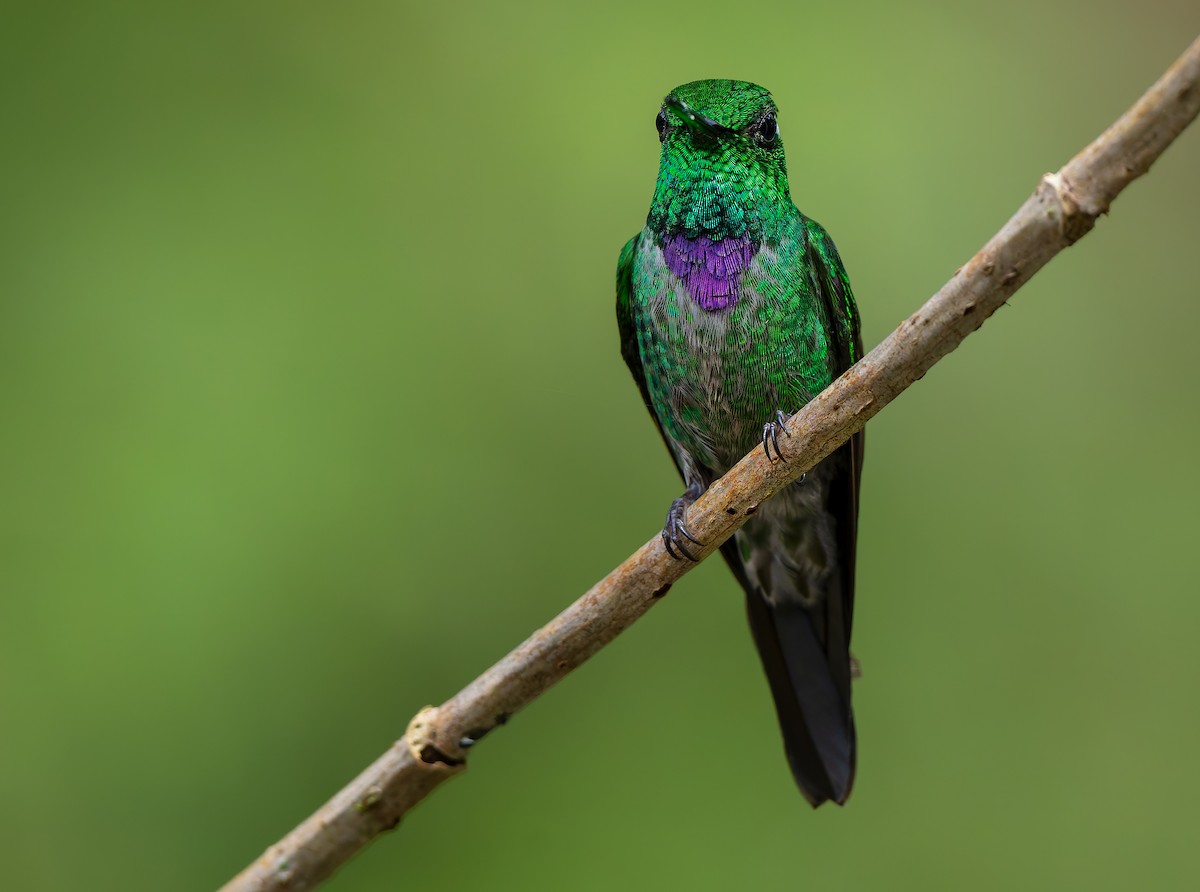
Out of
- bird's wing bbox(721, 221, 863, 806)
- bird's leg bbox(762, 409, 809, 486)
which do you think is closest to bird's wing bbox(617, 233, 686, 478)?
bird's wing bbox(721, 221, 863, 806)

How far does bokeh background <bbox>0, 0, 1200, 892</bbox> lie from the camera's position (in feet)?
13.3

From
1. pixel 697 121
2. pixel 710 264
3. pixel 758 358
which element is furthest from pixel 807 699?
pixel 697 121

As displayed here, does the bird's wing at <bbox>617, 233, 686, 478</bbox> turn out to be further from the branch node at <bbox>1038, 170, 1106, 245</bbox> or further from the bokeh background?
the branch node at <bbox>1038, 170, 1106, 245</bbox>

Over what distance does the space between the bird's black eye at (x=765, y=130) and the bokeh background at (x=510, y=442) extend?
1667mm

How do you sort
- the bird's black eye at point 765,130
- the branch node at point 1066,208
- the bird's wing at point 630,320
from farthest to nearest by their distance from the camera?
the bird's wing at point 630,320 → the bird's black eye at point 765,130 → the branch node at point 1066,208

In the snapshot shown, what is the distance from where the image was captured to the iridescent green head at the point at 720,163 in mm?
2621

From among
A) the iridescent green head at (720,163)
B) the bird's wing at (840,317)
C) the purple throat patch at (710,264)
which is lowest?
the bird's wing at (840,317)

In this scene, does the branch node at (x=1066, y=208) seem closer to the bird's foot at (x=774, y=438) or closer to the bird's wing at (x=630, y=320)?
the bird's foot at (x=774, y=438)

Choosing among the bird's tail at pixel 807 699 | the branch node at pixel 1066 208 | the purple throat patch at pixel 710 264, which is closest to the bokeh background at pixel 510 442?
the bird's tail at pixel 807 699

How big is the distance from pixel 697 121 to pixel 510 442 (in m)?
2.15

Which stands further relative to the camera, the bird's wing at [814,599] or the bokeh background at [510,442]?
the bokeh background at [510,442]

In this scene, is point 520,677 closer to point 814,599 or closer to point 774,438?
point 774,438

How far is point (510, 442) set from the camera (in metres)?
4.50

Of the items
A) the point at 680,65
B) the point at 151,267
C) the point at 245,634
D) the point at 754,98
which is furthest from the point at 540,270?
the point at 754,98
